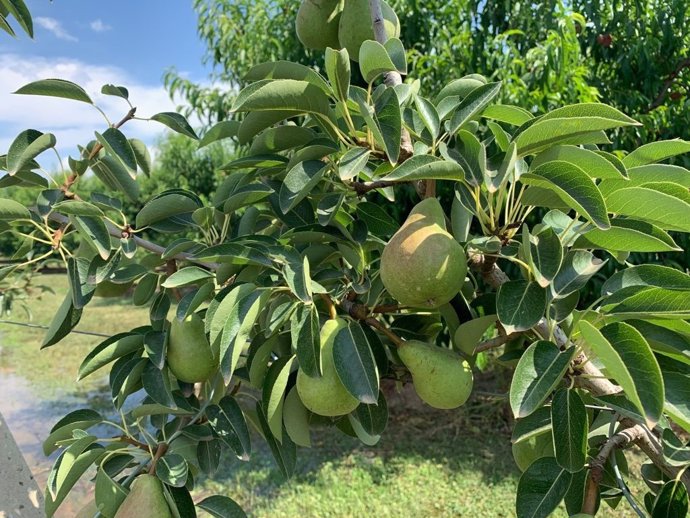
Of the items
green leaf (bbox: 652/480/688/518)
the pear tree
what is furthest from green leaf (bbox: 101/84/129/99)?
green leaf (bbox: 652/480/688/518)

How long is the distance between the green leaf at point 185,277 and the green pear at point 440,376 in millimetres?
319

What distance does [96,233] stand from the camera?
82 cm

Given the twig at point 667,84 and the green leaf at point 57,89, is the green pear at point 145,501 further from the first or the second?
the twig at point 667,84

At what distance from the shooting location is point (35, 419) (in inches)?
181

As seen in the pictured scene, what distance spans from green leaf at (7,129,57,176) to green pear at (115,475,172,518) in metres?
0.49

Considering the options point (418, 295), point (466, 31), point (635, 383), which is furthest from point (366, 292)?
point (466, 31)

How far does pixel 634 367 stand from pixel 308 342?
0.35 metres

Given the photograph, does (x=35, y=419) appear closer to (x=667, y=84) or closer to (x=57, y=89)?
(x=57, y=89)

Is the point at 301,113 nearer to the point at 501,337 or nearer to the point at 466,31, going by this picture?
the point at 501,337

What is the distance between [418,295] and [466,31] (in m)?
3.01

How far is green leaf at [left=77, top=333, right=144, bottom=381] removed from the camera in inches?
33.7

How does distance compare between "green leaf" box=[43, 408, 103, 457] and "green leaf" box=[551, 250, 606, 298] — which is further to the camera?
"green leaf" box=[43, 408, 103, 457]

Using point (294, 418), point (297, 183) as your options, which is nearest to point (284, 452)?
point (294, 418)

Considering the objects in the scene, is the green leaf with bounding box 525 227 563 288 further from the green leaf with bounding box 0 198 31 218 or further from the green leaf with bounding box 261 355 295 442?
the green leaf with bounding box 0 198 31 218
